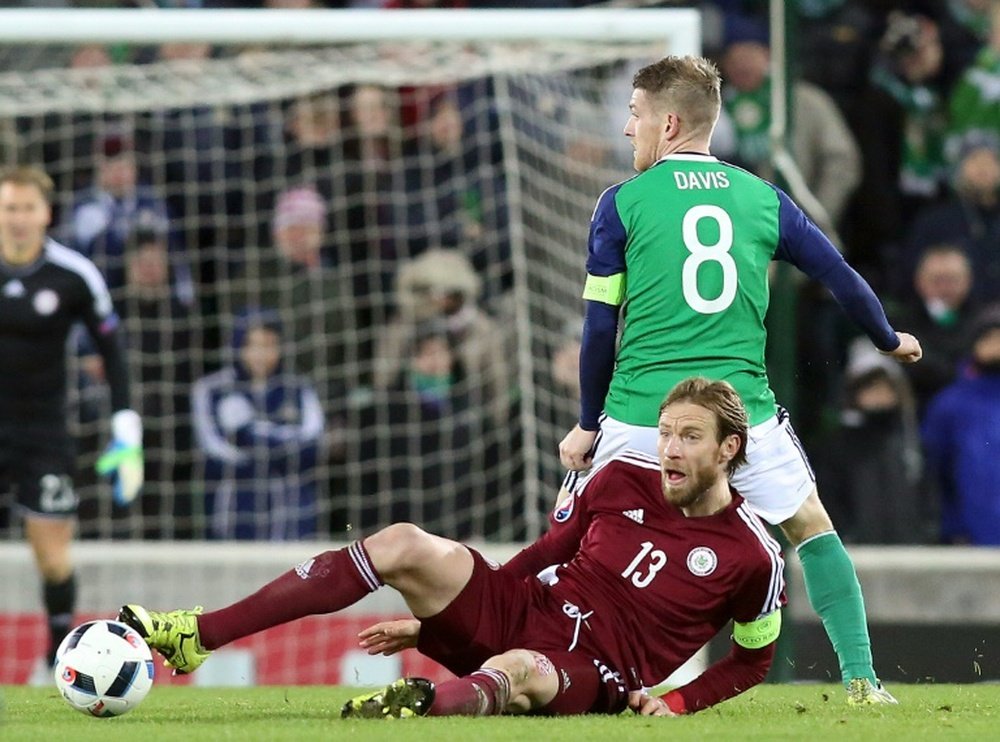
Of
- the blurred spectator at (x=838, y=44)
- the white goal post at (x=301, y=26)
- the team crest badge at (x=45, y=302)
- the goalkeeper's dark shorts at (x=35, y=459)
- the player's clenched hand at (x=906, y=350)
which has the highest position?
the white goal post at (x=301, y=26)

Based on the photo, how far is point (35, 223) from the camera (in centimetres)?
950

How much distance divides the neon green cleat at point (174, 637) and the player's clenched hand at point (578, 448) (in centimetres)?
125

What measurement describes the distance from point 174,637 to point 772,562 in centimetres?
161

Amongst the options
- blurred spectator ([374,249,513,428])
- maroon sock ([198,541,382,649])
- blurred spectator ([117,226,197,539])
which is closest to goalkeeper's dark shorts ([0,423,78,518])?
blurred spectator ([117,226,197,539])

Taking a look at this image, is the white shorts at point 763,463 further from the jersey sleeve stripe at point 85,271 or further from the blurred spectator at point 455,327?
the blurred spectator at point 455,327

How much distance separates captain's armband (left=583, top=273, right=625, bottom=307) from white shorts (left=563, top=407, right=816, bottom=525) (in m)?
0.36

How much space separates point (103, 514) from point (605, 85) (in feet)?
12.1

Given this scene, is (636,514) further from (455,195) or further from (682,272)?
(455,195)

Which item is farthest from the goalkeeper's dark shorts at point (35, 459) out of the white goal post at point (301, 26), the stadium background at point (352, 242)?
the white goal post at point (301, 26)

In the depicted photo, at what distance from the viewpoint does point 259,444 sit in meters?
10.2

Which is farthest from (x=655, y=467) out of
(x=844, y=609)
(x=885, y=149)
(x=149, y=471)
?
(x=885, y=149)

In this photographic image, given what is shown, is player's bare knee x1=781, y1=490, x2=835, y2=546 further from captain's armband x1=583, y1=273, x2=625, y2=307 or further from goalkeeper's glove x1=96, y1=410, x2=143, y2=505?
goalkeeper's glove x1=96, y1=410, x2=143, y2=505

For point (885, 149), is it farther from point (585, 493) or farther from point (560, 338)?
point (585, 493)

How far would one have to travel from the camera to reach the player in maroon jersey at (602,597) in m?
5.02
